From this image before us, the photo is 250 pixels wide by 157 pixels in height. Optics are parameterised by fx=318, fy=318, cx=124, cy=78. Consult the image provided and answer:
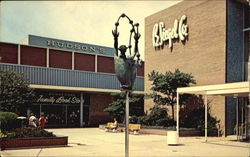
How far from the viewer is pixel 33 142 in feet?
51.3

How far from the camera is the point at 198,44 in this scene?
2731 centimetres

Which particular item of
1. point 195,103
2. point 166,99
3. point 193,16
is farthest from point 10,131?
point 193,16

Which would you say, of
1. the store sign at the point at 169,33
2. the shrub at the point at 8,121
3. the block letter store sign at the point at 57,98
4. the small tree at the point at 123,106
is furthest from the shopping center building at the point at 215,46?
the shrub at the point at 8,121

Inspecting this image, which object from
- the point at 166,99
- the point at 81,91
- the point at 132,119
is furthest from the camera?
the point at 81,91

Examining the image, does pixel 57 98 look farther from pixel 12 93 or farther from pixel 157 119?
pixel 12 93

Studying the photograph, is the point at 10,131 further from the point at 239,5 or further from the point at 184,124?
the point at 239,5

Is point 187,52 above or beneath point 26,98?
above

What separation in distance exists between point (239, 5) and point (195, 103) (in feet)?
29.0

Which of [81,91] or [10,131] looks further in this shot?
[81,91]

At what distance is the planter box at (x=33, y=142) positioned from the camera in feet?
48.8

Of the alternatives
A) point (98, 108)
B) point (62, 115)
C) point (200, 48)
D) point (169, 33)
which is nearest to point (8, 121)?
point (200, 48)

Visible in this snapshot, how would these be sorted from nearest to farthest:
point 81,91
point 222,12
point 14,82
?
point 14,82 < point 222,12 < point 81,91

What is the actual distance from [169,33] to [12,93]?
16.2m

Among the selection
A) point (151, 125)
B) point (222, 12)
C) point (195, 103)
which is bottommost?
point (151, 125)
